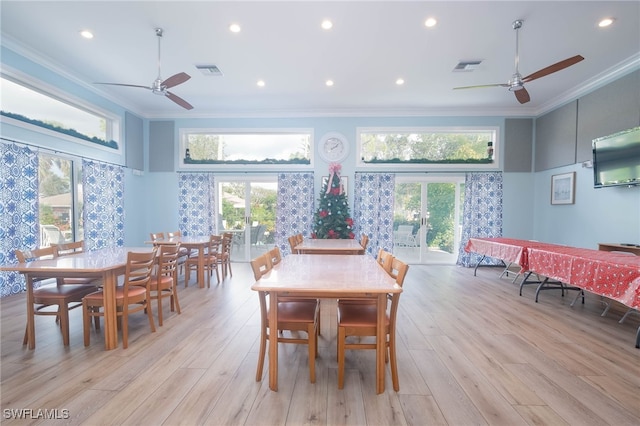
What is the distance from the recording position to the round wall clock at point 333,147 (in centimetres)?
609

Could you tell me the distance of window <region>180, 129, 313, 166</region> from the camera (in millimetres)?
6258

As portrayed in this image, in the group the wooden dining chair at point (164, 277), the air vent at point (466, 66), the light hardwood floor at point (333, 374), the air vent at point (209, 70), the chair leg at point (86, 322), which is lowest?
the light hardwood floor at point (333, 374)

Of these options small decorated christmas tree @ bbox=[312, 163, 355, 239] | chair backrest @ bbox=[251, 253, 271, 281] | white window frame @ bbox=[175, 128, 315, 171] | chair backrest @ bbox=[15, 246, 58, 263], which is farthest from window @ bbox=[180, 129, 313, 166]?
chair backrest @ bbox=[251, 253, 271, 281]

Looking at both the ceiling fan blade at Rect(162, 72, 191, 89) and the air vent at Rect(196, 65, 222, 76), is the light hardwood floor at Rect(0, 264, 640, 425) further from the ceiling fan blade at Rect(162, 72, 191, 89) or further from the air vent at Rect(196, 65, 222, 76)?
the air vent at Rect(196, 65, 222, 76)

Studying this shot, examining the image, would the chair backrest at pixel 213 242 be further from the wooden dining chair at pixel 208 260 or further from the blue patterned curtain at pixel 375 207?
the blue patterned curtain at pixel 375 207

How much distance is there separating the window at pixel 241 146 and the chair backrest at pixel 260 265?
437 centimetres

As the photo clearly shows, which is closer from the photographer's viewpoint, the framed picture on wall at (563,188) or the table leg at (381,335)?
the table leg at (381,335)

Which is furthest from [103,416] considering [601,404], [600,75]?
[600,75]

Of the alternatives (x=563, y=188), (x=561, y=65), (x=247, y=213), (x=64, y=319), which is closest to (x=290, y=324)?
(x=64, y=319)

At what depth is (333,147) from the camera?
6117mm

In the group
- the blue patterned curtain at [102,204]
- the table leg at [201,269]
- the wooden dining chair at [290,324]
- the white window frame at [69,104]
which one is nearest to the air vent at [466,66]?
the wooden dining chair at [290,324]

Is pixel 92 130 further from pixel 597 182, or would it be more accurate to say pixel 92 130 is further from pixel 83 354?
pixel 597 182

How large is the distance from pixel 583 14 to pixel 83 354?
6.23 meters

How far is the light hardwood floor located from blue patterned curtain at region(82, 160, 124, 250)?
2.00 m
